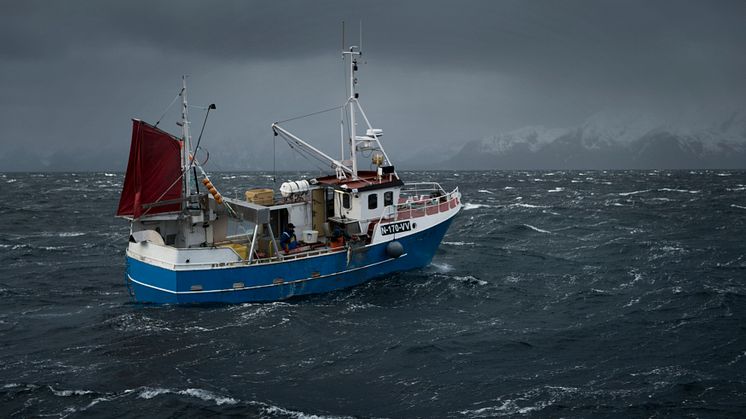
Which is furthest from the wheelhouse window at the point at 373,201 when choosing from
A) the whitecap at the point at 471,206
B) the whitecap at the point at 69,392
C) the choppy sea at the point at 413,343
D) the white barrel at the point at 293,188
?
the whitecap at the point at 471,206

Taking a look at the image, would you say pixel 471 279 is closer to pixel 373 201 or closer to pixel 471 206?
pixel 373 201

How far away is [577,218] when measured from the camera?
59.3 m

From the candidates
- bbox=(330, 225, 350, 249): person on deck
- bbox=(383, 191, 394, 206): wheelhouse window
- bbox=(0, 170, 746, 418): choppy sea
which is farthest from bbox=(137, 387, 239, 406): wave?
bbox=(383, 191, 394, 206): wheelhouse window

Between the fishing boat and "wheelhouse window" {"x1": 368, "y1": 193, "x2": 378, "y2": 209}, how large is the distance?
0.19 ft

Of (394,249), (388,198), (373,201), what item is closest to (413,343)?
(394,249)

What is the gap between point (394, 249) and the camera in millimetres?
30781

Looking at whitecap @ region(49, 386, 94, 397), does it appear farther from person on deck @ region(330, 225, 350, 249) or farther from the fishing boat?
person on deck @ region(330, 225, 350, 249)

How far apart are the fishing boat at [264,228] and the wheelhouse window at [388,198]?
0.19 feet

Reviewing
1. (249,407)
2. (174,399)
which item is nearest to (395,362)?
(249,407)

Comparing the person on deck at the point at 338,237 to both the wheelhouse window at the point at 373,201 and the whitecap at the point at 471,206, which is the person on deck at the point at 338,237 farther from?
the whitecap at the point at 471,206

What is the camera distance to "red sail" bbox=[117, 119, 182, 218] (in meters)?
27.8

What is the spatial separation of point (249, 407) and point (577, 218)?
4707cm

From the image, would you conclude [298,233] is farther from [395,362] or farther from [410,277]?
[395,362]

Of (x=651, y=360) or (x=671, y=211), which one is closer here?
(x=651, y=360)
